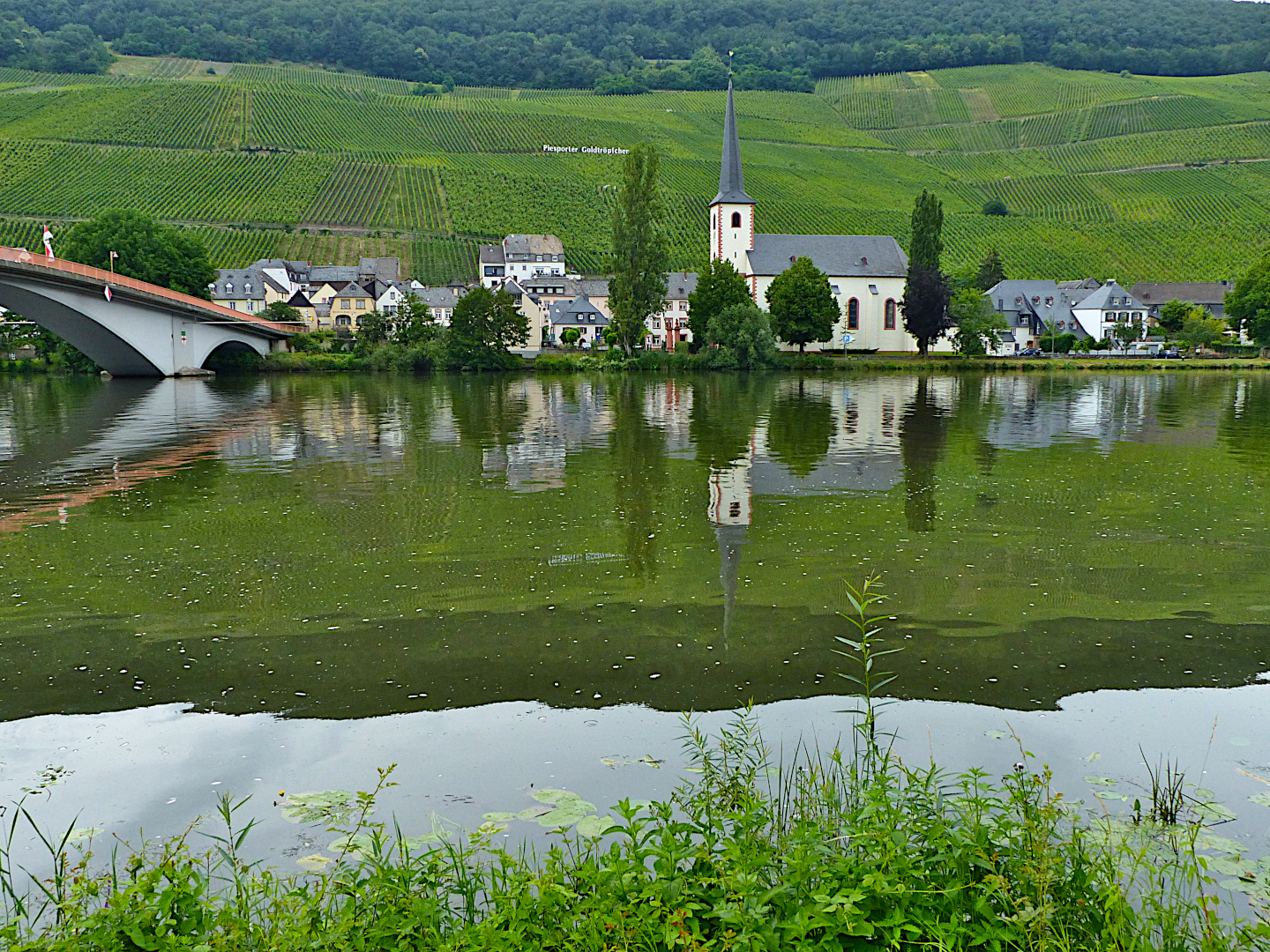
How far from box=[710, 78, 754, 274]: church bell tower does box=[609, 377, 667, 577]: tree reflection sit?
62129 millimetres

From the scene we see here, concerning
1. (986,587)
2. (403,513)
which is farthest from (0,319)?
(986,587)

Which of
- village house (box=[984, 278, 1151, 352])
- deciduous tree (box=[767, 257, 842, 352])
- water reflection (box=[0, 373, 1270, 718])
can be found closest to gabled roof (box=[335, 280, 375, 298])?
deciduous tree (box=[767, 257, 842, 352])

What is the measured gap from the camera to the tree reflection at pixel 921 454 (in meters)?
15.6

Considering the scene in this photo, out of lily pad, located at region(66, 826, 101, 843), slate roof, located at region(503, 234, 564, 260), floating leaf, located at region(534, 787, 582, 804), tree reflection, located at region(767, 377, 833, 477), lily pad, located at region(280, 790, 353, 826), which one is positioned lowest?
tree reflection, located at region(767, 377, 833, 477)

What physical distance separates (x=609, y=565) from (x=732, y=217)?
85.9 m

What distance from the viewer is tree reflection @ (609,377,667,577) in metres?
13.0

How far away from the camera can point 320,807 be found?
5.97 meters

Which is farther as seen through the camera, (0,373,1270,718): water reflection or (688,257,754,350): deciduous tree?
(688,257,754,350): deciduous tree

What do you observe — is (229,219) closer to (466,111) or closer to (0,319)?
(0,319)

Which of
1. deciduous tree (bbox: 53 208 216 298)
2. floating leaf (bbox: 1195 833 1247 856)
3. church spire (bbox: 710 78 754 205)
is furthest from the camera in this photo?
church spire (bbox: 710 78 754 205)

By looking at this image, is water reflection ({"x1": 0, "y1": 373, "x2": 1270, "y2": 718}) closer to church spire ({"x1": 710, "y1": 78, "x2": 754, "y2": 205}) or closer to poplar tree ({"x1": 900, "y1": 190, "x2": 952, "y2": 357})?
poplar tree ({"x1": 900, "y1": 190, "x2": 952, "y2": 357})

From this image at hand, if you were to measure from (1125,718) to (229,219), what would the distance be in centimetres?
12843

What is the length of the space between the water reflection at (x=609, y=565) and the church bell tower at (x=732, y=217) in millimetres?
69588

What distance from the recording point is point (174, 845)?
5.51 m
